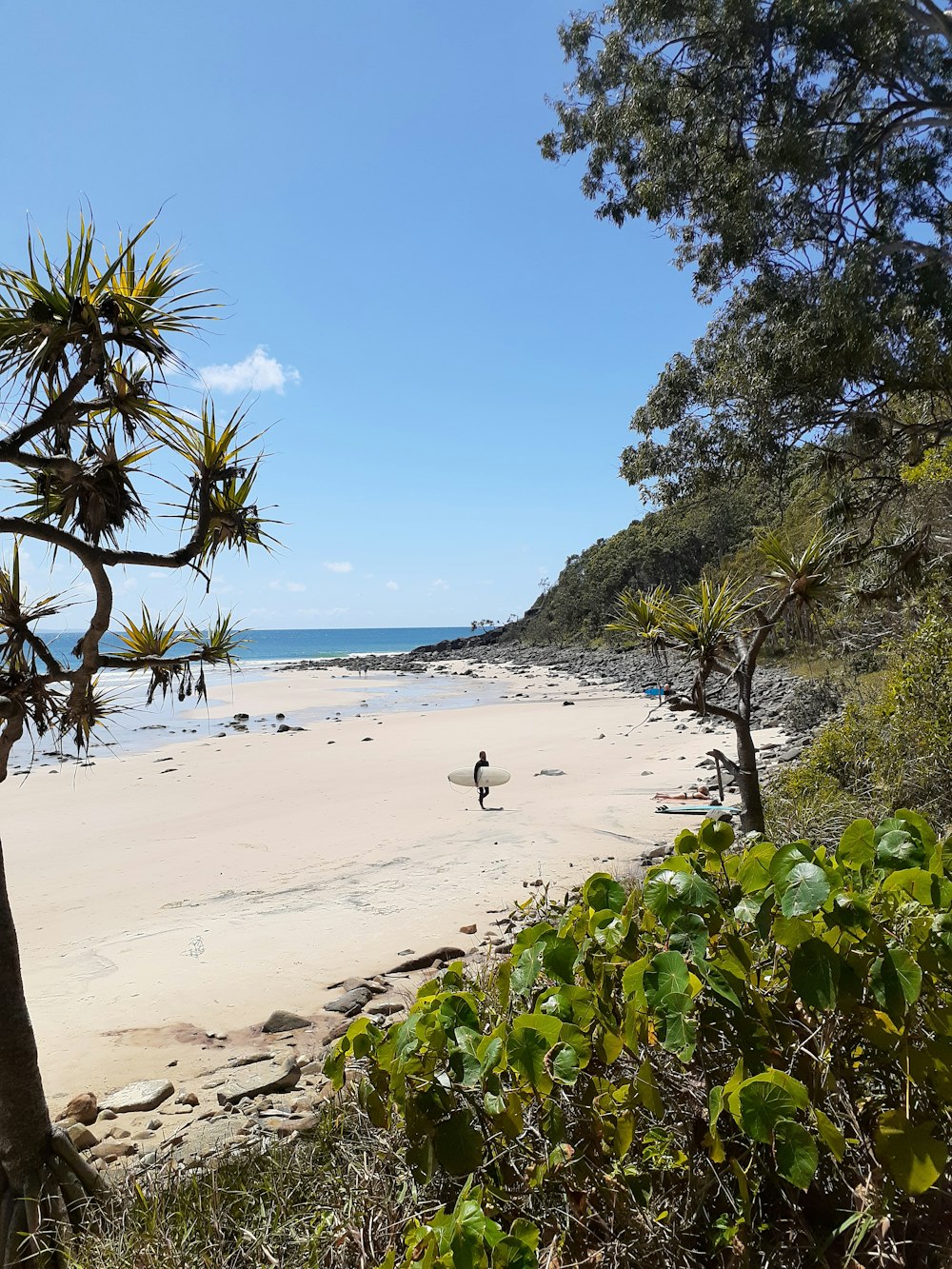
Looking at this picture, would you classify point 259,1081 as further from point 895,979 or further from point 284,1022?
point 895,979

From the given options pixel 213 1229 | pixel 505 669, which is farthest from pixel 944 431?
pixel 505 669

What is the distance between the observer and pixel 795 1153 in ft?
4.07

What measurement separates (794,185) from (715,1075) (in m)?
9.14

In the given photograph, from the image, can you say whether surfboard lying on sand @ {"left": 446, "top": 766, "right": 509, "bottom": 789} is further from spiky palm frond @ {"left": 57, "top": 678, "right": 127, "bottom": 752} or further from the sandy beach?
spiky palm frond @ {"left": 57, "top": 678, "right": 127, "bottom": 752}

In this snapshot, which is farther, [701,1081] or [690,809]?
[690,809]

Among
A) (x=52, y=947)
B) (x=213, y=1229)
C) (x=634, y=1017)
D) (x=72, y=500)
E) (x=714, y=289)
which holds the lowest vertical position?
(x=52, y=947)

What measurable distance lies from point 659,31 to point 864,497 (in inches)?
243

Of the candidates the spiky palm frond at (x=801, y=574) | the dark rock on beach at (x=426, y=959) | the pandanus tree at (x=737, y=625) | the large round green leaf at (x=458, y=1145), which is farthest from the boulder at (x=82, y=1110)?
the spiky palm frond at (x=801, y=574)

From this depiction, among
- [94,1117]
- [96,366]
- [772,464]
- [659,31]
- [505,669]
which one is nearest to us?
[96,366]

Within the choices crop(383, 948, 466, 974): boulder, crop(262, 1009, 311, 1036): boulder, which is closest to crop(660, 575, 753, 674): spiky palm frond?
crop(383, 948, 466, 974): boulder

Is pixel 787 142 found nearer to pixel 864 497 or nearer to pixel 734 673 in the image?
pixel 864 497

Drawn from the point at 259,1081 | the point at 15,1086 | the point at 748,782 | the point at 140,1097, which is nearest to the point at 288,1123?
the point at 259,1081

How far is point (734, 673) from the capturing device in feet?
18.9

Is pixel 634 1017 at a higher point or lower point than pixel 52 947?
higher
